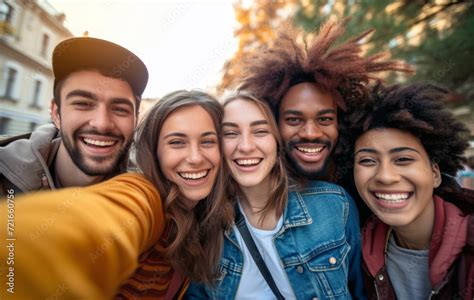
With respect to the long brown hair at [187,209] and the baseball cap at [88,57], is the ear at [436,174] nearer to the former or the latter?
the long brown hair at [187,209]

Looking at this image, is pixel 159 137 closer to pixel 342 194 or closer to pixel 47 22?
pixel 342 194

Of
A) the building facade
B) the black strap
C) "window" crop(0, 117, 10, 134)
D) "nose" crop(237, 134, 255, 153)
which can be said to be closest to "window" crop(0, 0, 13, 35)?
the building facade

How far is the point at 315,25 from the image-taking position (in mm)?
4359

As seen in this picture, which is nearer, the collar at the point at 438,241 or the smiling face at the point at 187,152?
the collar at the point at 438,241

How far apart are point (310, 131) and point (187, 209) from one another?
1.09 m

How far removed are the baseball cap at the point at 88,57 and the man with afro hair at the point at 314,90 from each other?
3.28 ft

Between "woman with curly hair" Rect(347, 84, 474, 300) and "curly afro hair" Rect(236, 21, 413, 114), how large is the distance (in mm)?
284

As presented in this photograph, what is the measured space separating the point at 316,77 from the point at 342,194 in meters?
0.93

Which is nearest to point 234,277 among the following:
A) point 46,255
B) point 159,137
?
point 159,137

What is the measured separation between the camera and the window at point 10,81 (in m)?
12.0

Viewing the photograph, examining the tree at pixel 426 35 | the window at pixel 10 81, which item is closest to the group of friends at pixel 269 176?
the tree at pixel 426 35

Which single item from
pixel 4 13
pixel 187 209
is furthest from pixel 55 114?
pixel 4 13

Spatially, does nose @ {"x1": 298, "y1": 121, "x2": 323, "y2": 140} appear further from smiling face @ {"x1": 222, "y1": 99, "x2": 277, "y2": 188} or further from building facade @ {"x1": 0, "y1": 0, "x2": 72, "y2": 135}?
building facade @ {"x1": 0, "y1": 0, "x2": 72, "y2": 135}

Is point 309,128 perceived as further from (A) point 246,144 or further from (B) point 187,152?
(B) point 187,152
